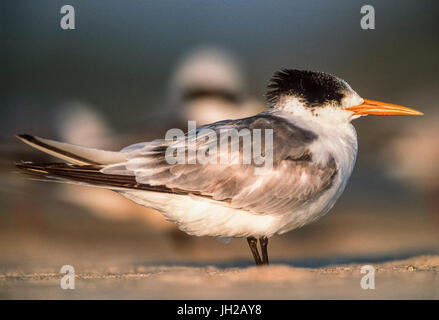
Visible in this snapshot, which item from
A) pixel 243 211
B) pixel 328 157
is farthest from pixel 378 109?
pixel 243 211

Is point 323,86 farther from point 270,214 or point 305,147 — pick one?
point 270,214

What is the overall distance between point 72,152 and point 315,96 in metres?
1.41

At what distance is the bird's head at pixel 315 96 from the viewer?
3395mm

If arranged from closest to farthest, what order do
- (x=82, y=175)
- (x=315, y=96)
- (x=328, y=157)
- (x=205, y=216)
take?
(x=82, y=175), (x=205, y=216), (x=328, y=157), (x=315, y=96)

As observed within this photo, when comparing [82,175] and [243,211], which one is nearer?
[82,175]

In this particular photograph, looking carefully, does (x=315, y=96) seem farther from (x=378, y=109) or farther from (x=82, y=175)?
(x=82, y=175)

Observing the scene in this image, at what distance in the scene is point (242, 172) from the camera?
3.11 metres

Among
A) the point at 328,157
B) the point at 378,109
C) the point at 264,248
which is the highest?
the point at 378,109

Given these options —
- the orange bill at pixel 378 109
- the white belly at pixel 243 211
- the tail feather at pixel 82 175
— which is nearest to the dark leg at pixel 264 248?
the white belly at pixel 243 211

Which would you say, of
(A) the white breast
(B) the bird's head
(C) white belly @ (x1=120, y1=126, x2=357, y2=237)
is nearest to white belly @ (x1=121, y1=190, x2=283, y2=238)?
(C) white belly @ (x1=120, y1=126, x2=357, y2=237)

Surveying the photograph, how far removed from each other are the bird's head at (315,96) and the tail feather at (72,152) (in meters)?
1.03

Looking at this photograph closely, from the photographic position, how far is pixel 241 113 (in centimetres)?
438

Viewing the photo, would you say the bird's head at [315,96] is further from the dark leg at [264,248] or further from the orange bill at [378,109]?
the dark leg at [264,248]

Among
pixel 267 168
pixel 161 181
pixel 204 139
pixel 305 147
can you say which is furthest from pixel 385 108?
pixel 161 181
